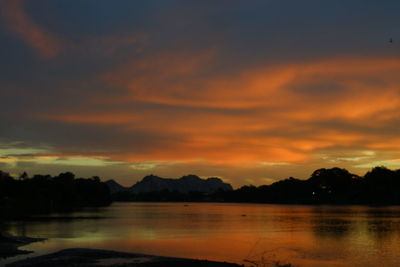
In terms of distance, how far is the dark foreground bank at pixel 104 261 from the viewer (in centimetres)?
4294

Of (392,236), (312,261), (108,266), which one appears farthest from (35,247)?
(392,236)

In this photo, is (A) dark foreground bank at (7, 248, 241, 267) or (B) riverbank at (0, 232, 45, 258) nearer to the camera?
(A) dark foreground bank at (7, 248, 241, 267)

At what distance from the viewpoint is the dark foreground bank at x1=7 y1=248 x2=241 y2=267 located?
42.9 m

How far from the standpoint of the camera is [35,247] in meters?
58.2

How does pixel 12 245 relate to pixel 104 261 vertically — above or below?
above

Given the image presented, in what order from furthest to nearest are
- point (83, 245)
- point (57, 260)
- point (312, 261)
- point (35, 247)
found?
point (83, 245)
point (35, 247)
point (312, 261)
point (57, 260)

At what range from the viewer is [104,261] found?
45750 millimetres

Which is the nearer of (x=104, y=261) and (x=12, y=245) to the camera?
(x=104, y=261)

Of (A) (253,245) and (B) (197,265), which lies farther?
(A) (253,245)

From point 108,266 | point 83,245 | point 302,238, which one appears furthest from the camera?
point 302,238

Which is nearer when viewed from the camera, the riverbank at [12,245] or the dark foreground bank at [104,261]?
the dark foreground bank at [104,261]

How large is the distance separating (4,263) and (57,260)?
482 centimetres

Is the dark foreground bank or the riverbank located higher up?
the riverbank

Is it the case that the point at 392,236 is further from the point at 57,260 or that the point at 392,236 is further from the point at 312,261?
the point at 57,260
